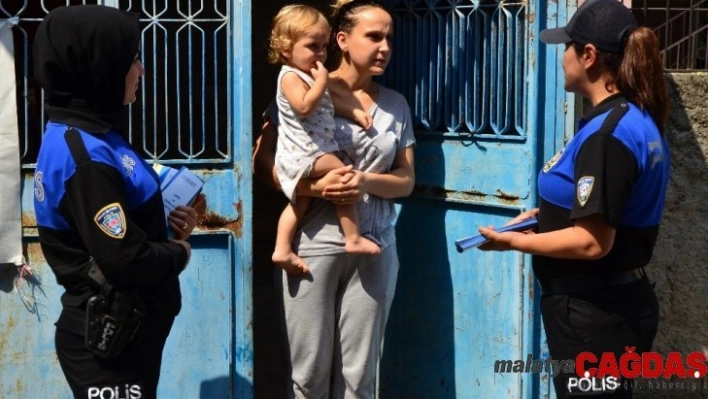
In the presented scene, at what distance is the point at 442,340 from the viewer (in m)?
4.37

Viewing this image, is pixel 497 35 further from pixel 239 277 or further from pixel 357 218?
pixel 239 277

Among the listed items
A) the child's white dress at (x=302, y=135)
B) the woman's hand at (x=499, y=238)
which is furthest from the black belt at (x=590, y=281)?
the child's white dress at (x=302, y=135)

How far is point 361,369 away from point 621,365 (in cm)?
124

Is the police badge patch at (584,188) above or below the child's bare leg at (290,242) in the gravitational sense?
above

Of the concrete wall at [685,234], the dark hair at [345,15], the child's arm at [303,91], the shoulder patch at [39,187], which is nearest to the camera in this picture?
the shoulder patch at [39,187]

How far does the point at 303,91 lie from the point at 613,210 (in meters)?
1.29

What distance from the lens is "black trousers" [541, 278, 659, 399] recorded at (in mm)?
3039

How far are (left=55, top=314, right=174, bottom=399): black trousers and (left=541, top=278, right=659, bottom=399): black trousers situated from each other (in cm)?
119

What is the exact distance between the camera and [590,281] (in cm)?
308

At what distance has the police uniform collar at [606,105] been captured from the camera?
3.05 metres

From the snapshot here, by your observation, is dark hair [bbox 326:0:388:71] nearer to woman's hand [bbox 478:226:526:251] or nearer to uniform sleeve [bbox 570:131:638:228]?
woman's hand [bbox 478:226:526:251]

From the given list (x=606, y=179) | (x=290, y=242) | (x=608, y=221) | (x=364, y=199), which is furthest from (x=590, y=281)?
(x=290, y=242)

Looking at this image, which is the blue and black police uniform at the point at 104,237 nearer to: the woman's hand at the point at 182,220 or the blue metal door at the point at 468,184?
the woman's hand at the point at 182,220

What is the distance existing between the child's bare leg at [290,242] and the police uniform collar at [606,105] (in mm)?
1235
